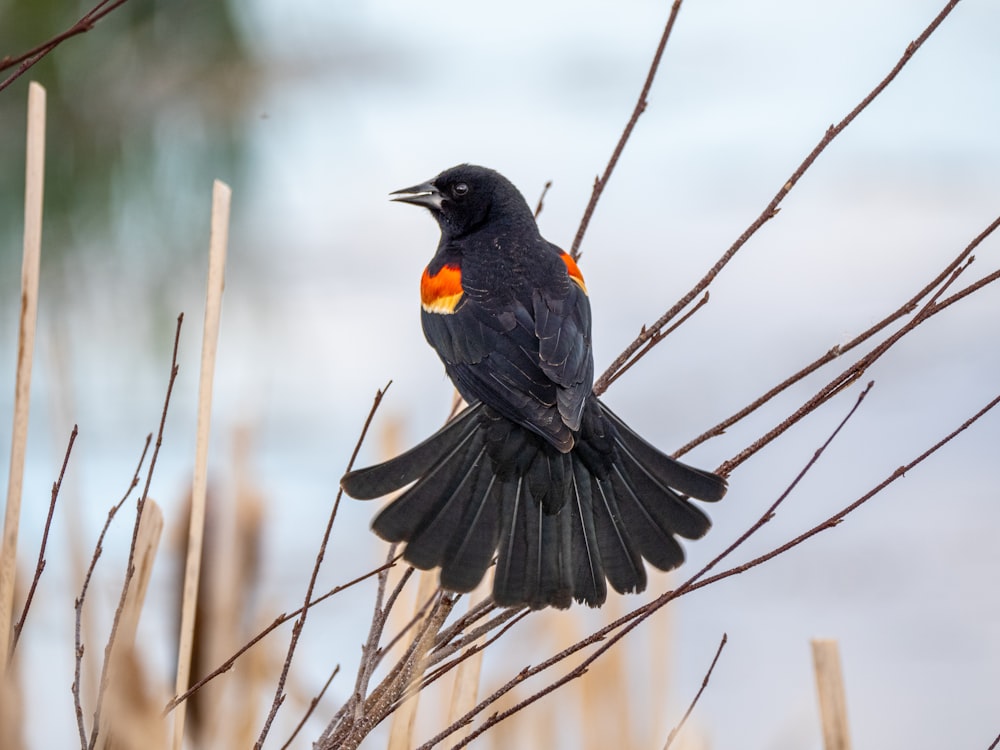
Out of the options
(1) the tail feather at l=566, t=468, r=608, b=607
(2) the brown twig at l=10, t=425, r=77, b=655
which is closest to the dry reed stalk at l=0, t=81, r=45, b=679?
(2) the brown twig at l=10, t=425, r=77, b=655

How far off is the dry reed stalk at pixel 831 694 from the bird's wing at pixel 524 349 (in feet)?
1.60

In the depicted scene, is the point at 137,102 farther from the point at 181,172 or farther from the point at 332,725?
the point at 332,725

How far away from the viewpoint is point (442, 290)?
2113 mm

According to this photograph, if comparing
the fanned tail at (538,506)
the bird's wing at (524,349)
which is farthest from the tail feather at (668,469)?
the bird's wing at (524,349)

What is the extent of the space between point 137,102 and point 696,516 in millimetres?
5308

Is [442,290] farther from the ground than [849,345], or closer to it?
farther from the ground

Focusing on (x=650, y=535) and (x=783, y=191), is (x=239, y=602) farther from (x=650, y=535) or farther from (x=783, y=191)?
(x=783, y=191)

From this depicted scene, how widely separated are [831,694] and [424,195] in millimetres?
1477

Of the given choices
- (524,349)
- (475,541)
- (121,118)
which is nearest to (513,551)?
(475,541)

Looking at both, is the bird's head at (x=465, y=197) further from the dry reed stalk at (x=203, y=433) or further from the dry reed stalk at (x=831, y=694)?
the dry reed stalk at (x=831, y=694)

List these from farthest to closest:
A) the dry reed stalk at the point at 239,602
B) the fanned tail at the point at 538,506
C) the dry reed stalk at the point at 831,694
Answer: the dry reed stalk at the point at 239,602 → the fanned tail at the point at 538,506 → the dry reed stalk at the point at 831,694

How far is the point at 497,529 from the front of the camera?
1.66 meters

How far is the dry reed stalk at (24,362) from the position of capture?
130cm

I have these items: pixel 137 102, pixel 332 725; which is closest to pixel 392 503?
pixel 332 725
